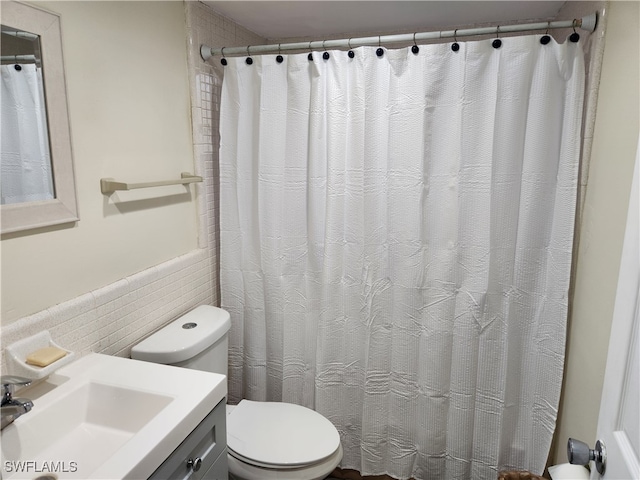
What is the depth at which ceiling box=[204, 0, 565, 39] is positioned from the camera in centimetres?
179

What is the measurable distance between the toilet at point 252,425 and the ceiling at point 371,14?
1.31 m

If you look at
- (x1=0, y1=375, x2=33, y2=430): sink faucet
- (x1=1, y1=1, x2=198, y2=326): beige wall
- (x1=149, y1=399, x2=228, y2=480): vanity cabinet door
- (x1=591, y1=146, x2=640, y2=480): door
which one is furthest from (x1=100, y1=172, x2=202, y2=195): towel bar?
(x1=591, y1=146, x2=640, y2=480): door

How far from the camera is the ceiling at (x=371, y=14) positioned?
1.79 m

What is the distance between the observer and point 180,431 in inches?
42.6

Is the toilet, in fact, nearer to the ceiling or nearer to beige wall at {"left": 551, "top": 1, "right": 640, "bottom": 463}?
beige wall at {"left": 551, "top": 1, "right": 640, "bottom": 463}

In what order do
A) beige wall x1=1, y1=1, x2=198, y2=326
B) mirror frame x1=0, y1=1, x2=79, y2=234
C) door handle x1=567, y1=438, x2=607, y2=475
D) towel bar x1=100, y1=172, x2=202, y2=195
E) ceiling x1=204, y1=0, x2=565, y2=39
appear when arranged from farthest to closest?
1. ceiling x1=204, y1=0, x2=565, y2=39
2. towel bar x1=100, y1=172, x2=202, y2=195
3. beige wall x1=1, y1=1, x2=198, y2=326
4. mirror frame x1=0, y1=1, x2=79, y2=234
5. door handle x1=567, y1=438, x2=607, y2=475

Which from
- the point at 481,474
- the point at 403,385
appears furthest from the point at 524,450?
the point at 403,385

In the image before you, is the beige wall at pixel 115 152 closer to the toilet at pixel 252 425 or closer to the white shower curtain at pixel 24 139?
the white shower curtain at pixel 24 139

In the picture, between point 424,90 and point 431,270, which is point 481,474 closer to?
point 431,270

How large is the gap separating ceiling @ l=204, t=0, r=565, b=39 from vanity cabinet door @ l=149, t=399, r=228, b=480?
1.57 meters

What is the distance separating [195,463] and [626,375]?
3.45 feet

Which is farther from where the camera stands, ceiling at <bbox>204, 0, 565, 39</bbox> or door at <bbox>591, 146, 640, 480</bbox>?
ceiling at <bbox>204, 0, 565, 39</bbox>

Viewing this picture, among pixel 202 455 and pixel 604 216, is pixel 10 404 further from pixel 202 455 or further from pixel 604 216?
pixel 604 216

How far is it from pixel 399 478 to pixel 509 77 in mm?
1742
